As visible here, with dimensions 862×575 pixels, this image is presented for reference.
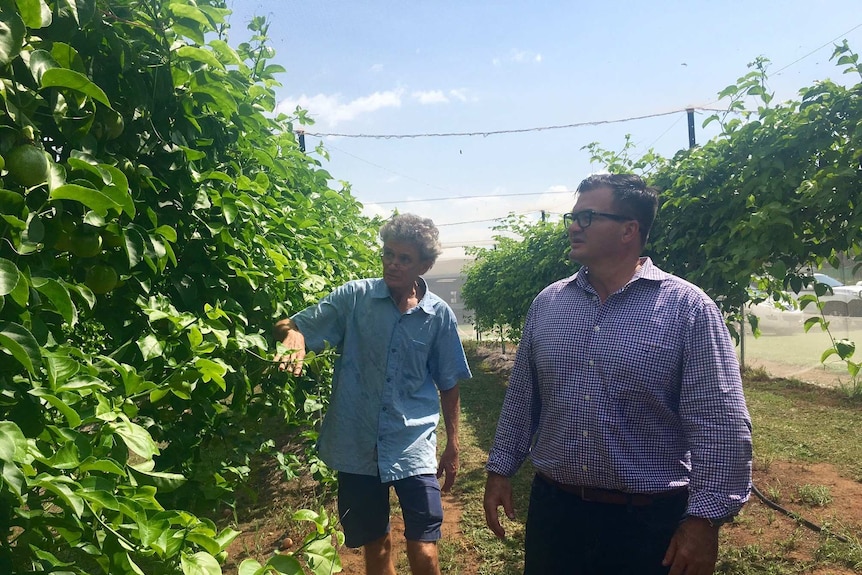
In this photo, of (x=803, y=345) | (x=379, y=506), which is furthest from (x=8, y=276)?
(x=803, y=345)

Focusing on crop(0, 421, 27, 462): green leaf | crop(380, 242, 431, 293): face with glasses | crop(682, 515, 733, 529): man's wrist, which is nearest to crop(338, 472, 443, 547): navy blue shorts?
crop(380, 242, 431, 293): face with glasses

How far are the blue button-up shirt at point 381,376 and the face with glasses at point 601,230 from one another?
0.89 metres

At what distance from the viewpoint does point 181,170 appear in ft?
5.23

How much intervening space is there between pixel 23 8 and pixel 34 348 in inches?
20.2

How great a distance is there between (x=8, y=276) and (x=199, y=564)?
21.3 inches

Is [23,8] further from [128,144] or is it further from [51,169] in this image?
[128,144]

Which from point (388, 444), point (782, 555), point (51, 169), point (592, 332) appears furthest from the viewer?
point (782, 555)

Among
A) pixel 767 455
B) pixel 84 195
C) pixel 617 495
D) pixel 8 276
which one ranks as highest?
pixel 84 195

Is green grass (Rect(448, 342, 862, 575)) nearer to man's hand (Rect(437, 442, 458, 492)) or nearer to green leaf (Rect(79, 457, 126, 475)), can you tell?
man's hand (Rect(437, 442, 458, 492))

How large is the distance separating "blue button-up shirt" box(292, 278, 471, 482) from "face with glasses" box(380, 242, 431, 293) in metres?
0.07

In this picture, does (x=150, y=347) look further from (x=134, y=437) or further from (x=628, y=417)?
(x=628, y=417)

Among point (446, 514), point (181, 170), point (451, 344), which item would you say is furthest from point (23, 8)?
point (446, 514)

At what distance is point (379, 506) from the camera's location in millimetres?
2650

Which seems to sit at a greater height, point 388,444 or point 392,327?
point 392,327
